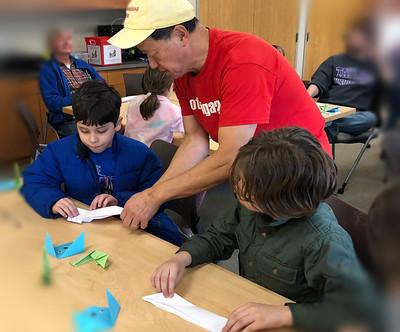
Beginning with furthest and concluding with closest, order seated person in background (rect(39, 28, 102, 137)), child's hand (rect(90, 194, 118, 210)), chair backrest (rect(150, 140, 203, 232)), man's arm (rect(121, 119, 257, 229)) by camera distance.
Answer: chair backrest (rect(150, 140, 203, 232)), child's hand (rect(90, 194, 118, 210)), man's arm (rect(121, 119, 257, 229)), seated person in background (rect(39, 28, 102, 137))

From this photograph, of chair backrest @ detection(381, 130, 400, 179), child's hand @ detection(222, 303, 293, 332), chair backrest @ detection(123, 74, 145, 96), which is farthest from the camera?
child's hand @ detection(222, 303, 293, 332)

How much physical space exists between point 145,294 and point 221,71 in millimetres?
518

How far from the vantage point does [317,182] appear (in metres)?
0.68

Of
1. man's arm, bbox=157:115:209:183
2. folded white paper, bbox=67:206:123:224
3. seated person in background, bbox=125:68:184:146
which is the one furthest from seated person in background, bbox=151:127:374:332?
seated person in background, bbox=125:68:184:146

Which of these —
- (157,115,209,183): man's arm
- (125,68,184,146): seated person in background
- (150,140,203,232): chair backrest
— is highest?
(157,115,209,183): man's arm

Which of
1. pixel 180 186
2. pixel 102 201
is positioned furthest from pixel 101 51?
pixel 102 201

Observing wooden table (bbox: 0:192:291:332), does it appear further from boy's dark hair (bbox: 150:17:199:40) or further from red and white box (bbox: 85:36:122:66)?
boy's dark hair (bbox: 150:17:199:40)

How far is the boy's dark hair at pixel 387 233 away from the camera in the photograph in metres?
0.13

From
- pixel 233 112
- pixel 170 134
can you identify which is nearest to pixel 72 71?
pixel 233 112

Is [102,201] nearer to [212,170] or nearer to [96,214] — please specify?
[96,214]

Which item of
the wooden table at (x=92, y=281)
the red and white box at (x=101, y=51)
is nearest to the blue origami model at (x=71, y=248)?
the wooden table at (x=92, y=281)

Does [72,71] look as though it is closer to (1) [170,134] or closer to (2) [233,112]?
(2) [233,112]

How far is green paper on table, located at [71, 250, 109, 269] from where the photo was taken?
0.89 m

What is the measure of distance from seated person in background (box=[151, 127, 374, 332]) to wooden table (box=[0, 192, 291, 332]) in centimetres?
5
